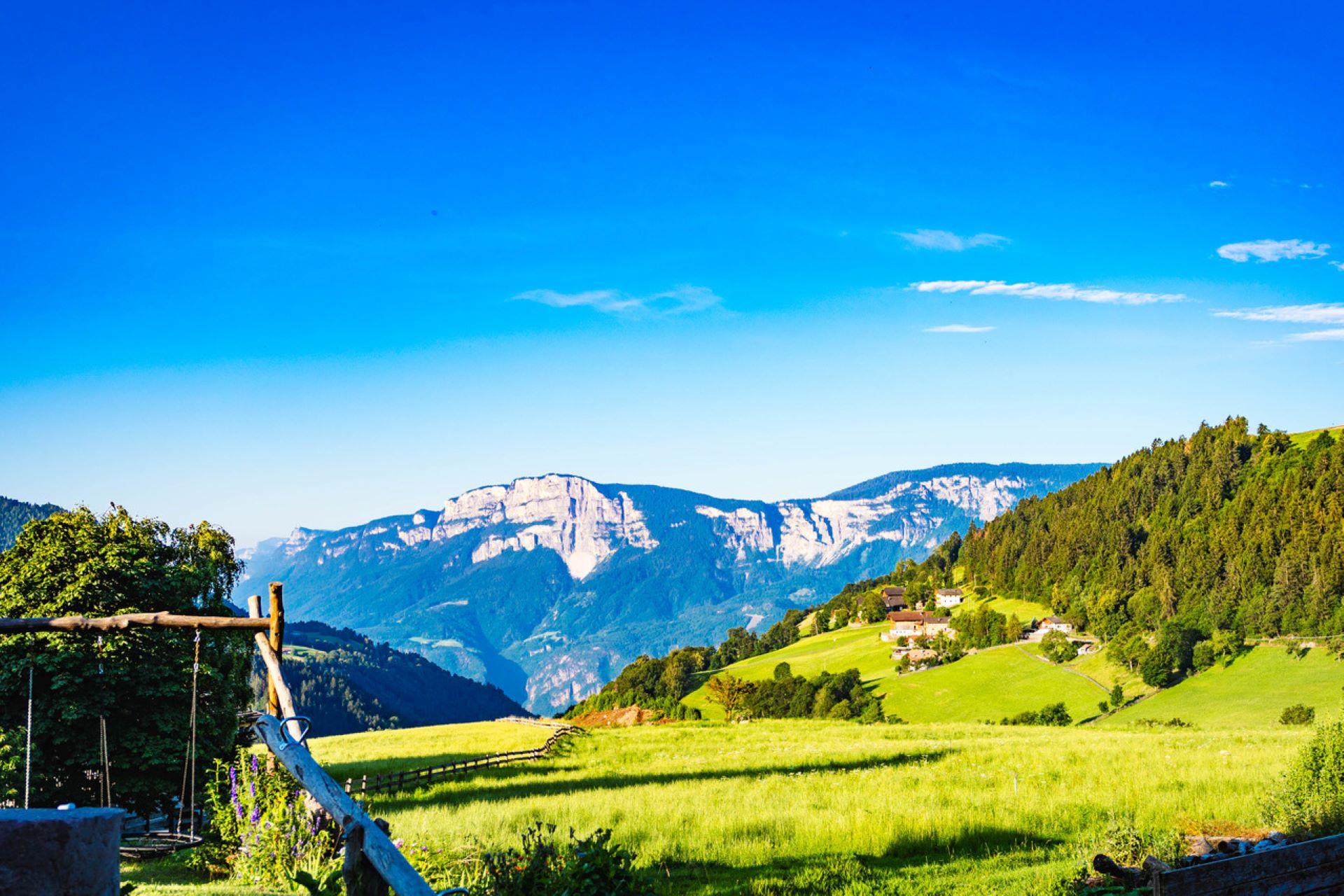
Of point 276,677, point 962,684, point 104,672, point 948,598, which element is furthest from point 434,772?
point 948,598

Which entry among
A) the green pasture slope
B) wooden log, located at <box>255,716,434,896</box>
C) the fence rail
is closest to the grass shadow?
the fence rail

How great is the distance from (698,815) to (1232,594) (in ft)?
365

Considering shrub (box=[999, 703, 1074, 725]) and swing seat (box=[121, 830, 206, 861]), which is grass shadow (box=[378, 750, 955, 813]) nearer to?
swing seat (box=[121, 830, 206, 861])

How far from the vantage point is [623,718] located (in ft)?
228

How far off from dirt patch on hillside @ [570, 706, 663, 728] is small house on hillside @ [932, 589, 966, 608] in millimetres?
93851

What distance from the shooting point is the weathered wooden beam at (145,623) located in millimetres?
11349

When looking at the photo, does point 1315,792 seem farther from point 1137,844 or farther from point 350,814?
point 350,814

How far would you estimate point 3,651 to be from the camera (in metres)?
19.8

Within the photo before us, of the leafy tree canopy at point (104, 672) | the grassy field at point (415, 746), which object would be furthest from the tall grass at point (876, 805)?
the grassy field at point (415, 746)

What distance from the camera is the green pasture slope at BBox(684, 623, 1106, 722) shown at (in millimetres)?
92312

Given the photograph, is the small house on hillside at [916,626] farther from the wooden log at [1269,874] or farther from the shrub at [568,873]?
the wooden log at [1269,874]

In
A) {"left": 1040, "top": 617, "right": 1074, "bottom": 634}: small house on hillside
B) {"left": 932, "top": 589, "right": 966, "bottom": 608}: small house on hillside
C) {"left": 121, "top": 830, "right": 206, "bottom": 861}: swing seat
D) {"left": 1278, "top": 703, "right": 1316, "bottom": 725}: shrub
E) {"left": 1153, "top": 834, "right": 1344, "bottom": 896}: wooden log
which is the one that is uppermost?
{"left": 1153, "top": 834, "right": 1344, "bottom": 896}: wooden log

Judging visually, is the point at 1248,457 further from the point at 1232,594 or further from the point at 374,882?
the point at 374,882

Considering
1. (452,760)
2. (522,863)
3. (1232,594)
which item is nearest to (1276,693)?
(1232,594)
